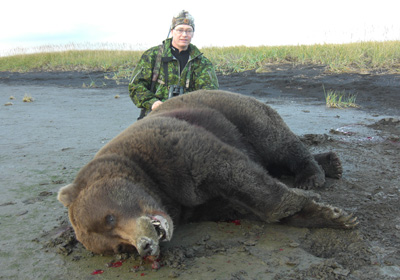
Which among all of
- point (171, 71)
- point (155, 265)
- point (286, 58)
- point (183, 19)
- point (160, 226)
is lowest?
point (155, 265)

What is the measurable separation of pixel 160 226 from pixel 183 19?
12.5 ft

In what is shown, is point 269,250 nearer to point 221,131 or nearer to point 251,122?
point 221,131

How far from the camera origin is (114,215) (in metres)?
2.49

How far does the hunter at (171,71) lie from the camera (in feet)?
18.6

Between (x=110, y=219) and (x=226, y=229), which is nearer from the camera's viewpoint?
(x=110, y=219)

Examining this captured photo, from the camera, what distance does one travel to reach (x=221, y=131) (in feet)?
11.1

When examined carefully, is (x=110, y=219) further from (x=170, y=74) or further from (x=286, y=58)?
(x=286, y=58)

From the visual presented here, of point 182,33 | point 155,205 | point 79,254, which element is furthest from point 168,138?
point 182,33

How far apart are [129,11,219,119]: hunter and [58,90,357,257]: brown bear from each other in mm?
2469

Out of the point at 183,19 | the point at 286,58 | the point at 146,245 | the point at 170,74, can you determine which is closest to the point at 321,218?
the point at 146,245

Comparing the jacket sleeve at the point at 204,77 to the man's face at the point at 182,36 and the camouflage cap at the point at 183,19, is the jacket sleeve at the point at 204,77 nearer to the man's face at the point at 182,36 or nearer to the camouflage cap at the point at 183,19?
the man's face at the point at 182,36

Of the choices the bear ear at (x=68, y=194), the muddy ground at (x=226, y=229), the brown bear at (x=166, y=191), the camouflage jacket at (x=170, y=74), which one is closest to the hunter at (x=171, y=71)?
the camouflage jacket at (x=170, y=74)

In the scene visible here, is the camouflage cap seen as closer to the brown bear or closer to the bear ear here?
the brown bear

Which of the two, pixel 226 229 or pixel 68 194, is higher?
pixel 68 194
